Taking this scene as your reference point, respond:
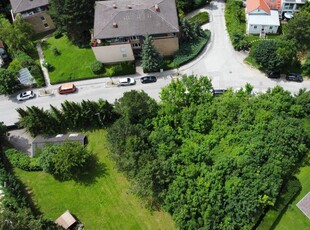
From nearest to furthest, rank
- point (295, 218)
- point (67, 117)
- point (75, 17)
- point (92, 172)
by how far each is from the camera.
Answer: point (295, 218)
point (92, 172)
point (67, 117)
point (75, 17)

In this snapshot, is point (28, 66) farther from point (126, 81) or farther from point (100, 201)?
point (100, 201)

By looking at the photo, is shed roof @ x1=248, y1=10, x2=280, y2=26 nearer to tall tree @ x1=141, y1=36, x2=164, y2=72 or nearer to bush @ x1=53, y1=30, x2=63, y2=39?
tall tree @ x1=141, y1=36, x2=164, y2=72

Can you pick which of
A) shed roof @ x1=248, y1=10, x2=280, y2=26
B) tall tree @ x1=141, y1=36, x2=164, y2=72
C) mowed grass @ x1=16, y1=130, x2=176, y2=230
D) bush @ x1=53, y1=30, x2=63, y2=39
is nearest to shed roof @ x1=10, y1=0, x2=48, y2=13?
bush @ x1=53, y1=30, x2=63, y2=39

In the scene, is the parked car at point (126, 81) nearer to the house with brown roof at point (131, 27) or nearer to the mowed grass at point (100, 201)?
the house with brown roof at point (131, 27)

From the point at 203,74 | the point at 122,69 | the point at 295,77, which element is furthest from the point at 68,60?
the point at 295,77

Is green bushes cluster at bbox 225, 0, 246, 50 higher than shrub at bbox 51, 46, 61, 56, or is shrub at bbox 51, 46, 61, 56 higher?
green bushes cluster at bbox 225, 0, 246, 50

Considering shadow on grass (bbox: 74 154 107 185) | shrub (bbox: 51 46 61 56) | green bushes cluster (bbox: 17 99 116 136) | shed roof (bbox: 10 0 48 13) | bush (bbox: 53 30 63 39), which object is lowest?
shadow on grass (bbox: 74 154 107 185)

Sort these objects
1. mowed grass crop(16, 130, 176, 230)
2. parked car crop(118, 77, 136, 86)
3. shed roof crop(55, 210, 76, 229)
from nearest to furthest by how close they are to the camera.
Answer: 1. shed roof crop(55, 210, 76, 229)
2. mowed grass crop(16, 130, 176, 230)
3. parked car crop(118, 77, 136, 86)
